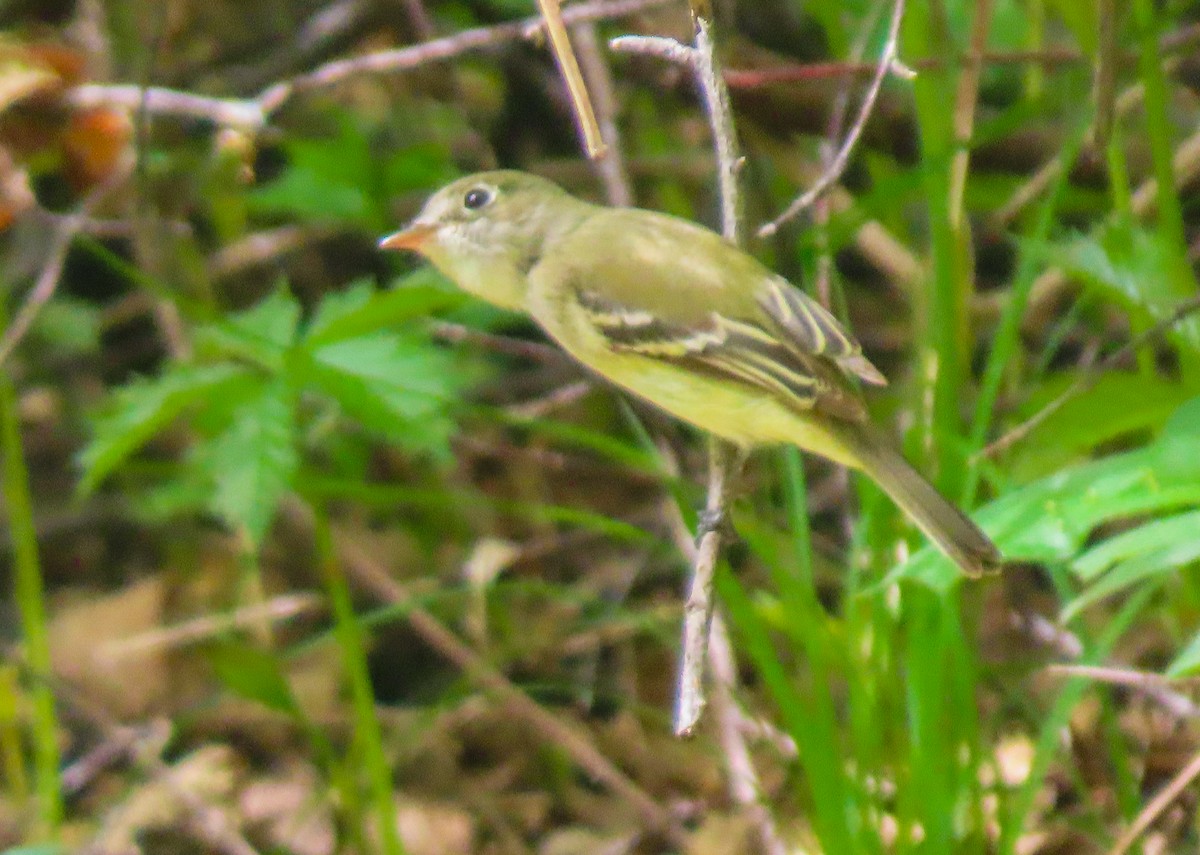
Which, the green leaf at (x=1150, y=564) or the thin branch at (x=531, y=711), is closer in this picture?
the green leaf at (x=1150, y=564)

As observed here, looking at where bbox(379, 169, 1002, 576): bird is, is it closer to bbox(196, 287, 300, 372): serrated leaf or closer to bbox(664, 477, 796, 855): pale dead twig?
bbox(196, 287, 300, 372): serrated leaf

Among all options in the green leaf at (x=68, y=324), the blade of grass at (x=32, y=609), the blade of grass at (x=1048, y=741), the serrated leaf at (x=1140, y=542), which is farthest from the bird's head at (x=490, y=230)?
the green leaf at (x=68, y=324)

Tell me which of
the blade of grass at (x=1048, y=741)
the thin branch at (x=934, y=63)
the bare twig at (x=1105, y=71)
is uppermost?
the bare twig at (x=1105, y=71)

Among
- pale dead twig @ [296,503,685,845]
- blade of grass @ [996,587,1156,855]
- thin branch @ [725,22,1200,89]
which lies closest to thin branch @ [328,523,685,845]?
pale dead twig @ [296,503,685,845]

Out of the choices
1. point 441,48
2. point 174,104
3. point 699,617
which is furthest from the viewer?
point 174,104

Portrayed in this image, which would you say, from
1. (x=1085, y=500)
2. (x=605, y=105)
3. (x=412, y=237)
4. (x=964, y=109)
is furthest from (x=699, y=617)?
(x=605, y=105)

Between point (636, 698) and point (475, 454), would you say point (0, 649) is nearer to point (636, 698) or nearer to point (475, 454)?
point (475, 454)

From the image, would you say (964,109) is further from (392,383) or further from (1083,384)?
(392,383)

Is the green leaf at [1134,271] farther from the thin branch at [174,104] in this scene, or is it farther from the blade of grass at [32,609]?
the blade of grass at [32,609]
